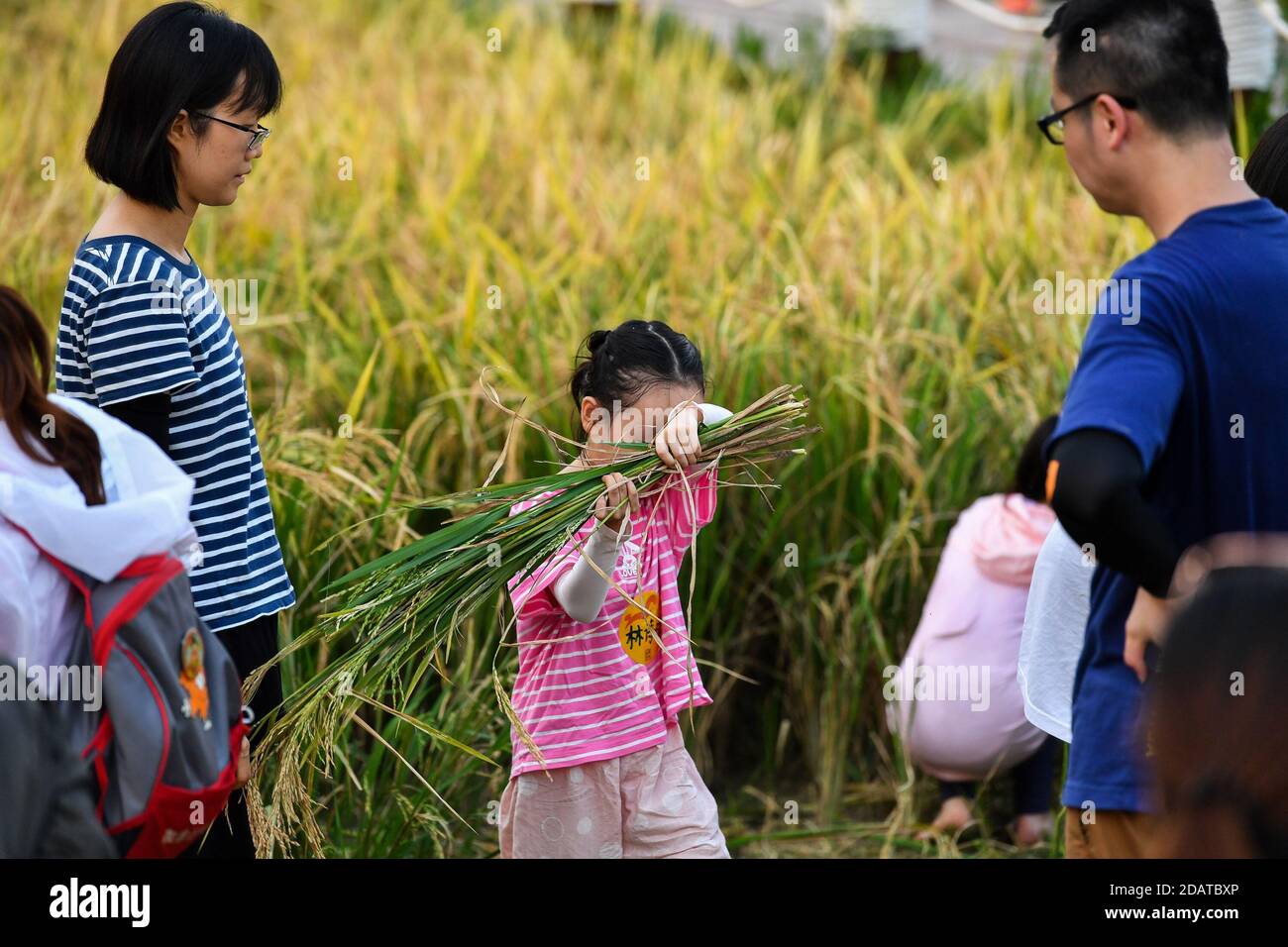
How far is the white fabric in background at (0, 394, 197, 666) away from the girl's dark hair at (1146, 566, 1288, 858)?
112cm

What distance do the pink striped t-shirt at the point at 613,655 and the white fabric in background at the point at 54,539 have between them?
626 millimetres

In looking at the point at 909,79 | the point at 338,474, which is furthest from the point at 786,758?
the point at 909,79

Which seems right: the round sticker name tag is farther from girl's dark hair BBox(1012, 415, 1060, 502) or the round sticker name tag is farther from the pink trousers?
girl's dark hair BBox(1012, 415, 1060, 502)

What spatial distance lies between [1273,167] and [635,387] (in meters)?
0.99

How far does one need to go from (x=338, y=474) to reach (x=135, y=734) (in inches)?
55.6

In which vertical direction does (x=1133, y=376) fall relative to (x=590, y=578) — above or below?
above

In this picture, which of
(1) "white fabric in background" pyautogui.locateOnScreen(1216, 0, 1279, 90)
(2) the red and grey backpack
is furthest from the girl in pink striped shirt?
(1) "white fabric in background" pyautogui.locateOnScreen(1216, 0, 1279, 90)

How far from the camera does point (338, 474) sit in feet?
10.2

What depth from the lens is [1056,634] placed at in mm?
2131

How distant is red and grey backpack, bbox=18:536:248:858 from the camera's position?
1.72 meters

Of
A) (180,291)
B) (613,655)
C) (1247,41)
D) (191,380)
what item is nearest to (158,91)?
(180,291)

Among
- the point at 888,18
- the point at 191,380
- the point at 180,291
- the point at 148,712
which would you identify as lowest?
the point at 148,712

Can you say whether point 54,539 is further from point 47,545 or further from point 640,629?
point 640,629
